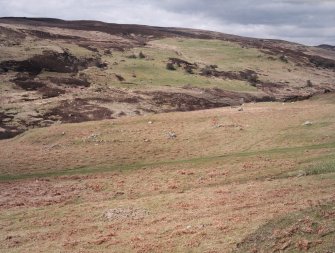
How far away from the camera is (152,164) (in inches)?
1836

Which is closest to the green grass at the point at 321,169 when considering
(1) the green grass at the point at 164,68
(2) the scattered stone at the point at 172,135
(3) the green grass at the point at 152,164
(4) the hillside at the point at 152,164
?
(4) the hillside at the point at 152,164

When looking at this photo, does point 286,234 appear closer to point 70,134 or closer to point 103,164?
point 103,164

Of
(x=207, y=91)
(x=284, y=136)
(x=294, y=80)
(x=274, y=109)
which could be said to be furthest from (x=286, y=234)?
(x=294, y=80)

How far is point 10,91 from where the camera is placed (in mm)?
88188

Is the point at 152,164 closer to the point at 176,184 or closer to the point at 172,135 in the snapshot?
the point at 176,184

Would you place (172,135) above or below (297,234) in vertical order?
Answer: below

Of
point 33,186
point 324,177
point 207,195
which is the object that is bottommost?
point 33,186

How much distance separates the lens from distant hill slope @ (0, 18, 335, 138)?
82.1 meters

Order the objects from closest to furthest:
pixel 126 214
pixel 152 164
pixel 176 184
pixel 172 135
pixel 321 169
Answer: pixel 126 214, pixel 321 169, pixel 176 184, pixel 152 164, pixel 172 135

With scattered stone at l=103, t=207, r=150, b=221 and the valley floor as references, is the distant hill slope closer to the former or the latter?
the valley floor

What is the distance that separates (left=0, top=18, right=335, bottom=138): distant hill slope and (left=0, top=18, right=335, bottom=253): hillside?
0.50 meters

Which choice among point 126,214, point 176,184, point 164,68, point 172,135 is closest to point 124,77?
point 164,68

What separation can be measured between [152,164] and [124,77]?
64291 millimetres

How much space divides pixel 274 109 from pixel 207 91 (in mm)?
38981
